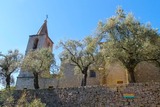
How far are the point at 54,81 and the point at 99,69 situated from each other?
23.7ft

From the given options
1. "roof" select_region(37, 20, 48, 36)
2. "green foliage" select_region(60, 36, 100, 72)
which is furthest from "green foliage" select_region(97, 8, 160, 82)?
"roof" select_region(37, 20, 48, 36)

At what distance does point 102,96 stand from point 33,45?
19.7 metres

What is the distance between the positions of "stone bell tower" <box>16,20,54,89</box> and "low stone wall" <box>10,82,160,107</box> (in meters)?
11.0

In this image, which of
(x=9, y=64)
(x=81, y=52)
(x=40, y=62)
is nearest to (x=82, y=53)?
(x=81, y=52)

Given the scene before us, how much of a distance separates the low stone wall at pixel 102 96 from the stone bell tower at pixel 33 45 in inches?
433

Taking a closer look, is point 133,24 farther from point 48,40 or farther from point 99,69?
point 48,40

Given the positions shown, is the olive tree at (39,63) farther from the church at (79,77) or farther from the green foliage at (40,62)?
the church at (79,77)

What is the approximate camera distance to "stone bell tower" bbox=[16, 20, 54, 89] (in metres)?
28.7

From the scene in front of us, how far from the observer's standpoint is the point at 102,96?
51.9 ft

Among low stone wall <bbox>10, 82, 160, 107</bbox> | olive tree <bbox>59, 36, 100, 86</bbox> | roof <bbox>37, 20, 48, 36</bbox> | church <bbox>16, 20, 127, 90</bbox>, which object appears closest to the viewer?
low stone wall <bbox>10, 82, 160, 107</bbox>

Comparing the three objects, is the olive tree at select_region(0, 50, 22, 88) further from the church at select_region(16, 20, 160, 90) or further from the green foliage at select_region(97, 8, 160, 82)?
the green foliage at select_region(97, 8, 160, 82)

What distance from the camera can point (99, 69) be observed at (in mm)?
23438

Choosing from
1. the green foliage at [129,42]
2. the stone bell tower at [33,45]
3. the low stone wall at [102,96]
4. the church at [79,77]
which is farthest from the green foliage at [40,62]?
the green foliage at [129,42]

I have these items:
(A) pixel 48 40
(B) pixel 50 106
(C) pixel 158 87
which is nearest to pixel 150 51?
(C) pixel 158 87
